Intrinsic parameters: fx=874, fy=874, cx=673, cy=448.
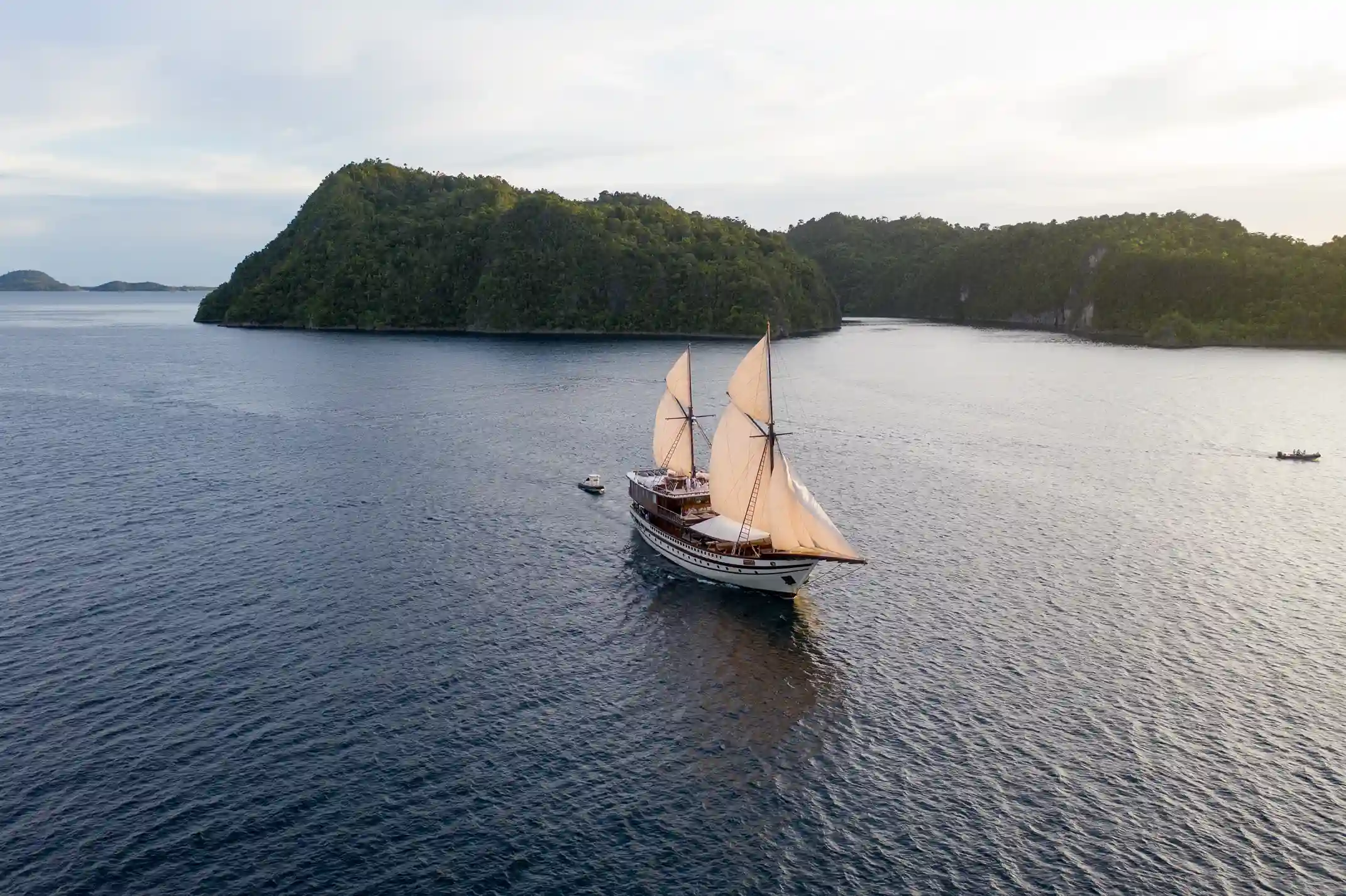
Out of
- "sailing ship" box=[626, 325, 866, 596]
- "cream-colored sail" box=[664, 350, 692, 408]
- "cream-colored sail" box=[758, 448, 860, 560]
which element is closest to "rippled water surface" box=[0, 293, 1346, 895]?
"sailing ship" box=[626, 325, 866, 596]

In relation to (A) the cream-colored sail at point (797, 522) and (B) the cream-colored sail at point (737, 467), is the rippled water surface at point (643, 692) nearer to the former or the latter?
(A) the cream-colored sail at point (797, 522)

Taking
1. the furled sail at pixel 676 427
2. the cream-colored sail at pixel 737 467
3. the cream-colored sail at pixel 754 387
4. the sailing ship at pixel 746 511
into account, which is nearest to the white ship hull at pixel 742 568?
the sailing ship at pixel 746 511

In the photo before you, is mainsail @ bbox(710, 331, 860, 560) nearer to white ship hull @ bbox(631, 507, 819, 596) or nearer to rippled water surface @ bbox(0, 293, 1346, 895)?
white ship hull @ bbox(631, 507, 819, 596)

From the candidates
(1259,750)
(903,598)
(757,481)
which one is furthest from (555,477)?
(1259,750)

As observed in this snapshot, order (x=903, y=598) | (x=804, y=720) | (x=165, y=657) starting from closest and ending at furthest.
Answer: (x=804, y=720)
(x=165, y=657)
(x=903, y=598)

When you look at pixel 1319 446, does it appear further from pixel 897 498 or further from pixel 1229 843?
pixel 1229 843

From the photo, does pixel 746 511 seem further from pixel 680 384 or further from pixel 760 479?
pixel 680 384
